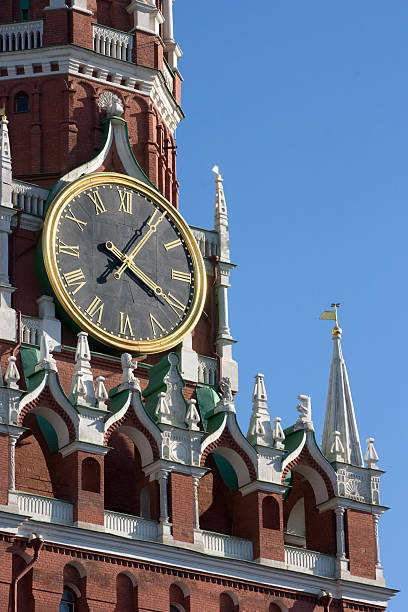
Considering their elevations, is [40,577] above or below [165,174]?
below

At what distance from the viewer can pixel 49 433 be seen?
185 feet

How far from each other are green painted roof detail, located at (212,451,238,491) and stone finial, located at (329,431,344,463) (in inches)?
97.6

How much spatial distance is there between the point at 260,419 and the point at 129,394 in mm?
3432

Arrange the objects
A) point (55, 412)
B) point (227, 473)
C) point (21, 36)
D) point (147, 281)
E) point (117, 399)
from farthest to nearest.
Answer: point (21, 36) → point (147, 281) → point (227, 473) → point (117, 399) → point (55, 412)

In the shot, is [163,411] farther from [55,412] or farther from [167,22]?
[167,22]

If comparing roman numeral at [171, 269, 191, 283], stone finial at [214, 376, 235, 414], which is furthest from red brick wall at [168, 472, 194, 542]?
roman numeral at [171, 269, 191, 283]

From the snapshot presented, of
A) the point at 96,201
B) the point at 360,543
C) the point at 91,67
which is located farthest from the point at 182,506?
the point at 91,67

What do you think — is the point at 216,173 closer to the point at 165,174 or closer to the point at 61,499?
the point at 165,174

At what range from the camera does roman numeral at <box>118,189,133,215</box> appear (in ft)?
198

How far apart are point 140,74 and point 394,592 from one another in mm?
13586

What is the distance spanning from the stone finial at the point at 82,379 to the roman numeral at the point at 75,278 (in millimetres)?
1952

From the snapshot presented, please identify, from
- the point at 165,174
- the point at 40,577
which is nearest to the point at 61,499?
the point at 40,577

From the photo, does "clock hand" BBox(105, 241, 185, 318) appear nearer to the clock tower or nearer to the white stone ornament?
the clock tower

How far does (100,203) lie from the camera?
59.9 meters
